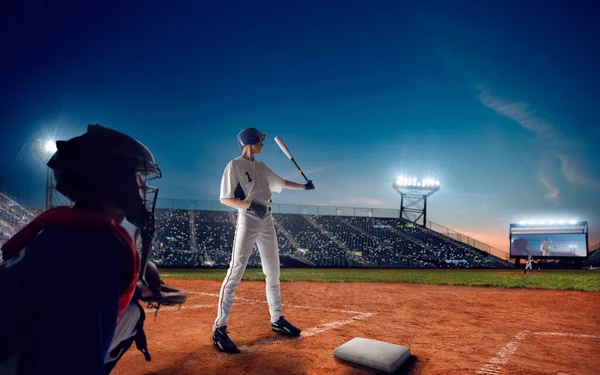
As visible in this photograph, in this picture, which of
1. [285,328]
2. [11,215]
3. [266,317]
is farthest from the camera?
[11,215]

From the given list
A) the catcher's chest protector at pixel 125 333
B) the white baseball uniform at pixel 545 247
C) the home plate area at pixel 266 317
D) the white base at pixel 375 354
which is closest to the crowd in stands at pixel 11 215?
the home plate area at pixel 266 317

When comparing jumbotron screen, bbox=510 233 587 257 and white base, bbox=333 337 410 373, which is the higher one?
jumbotron screen, bbox=510 233 587 257

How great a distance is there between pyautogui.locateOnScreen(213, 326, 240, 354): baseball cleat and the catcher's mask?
227 centimetres

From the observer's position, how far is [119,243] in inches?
41.4

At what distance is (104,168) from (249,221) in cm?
252

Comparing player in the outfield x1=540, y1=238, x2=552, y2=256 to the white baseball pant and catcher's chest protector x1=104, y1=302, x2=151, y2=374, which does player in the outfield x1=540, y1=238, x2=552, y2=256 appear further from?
catcher's chest protector x1=104, y1=302, x2=151, y2=374

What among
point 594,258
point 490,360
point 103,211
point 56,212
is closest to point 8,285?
point 56,212

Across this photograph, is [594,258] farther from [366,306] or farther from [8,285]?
[8,285]

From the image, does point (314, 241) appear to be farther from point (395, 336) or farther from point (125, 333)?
point (125, 333)

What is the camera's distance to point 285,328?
3.86 m

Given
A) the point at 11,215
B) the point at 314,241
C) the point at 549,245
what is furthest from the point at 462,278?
the point at 11,215

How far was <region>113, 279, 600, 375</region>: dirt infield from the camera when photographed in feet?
9.49

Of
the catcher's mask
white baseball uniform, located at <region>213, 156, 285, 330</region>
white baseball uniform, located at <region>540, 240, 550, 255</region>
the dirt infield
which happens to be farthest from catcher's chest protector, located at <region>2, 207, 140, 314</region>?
white baseball uniform, located at <region>540, 240, 550, 255</region>

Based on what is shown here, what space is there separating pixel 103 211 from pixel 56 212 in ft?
0.69
